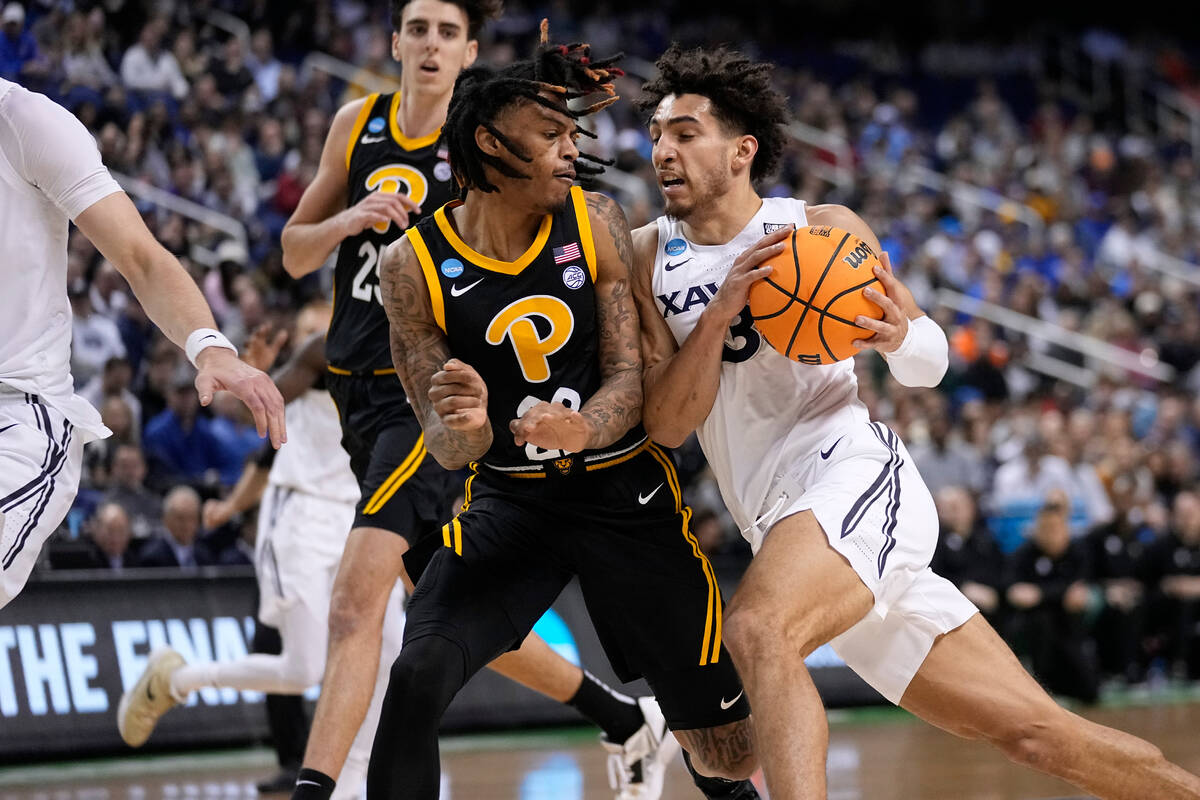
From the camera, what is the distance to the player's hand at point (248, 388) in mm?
3549

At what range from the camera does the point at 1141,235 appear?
20.9 m

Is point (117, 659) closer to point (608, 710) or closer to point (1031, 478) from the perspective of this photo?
point (608, 710)

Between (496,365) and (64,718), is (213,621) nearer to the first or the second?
(64,718)

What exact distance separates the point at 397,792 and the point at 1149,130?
2388 centimetres

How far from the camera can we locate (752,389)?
4.55 metres

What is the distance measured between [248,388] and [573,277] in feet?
3.65

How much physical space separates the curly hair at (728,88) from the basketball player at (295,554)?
240cm

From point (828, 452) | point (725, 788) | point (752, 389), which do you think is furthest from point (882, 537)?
point (725, 788)

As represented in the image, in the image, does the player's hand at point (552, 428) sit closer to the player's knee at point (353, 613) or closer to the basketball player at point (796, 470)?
the basketball player at point (796, 470)

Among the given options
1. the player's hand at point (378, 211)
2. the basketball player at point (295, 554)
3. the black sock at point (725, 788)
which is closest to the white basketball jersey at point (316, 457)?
the basketball player at point (295, 554)

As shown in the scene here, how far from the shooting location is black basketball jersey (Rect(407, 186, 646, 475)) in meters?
4.27

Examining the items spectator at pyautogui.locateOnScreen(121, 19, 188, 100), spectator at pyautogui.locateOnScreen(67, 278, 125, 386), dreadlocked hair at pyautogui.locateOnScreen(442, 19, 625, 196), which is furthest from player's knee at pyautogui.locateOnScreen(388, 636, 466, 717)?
spectator at pyautogui.locateOnScreen(121, 19, 188, 100)

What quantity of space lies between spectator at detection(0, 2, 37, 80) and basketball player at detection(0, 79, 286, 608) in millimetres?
4843

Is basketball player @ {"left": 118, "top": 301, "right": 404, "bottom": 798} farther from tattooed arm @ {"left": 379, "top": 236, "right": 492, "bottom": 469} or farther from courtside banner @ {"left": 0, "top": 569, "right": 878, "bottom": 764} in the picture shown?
tattooed arm @ {"left": 379, "top": 236, "right": 492, "bottom": 469}
